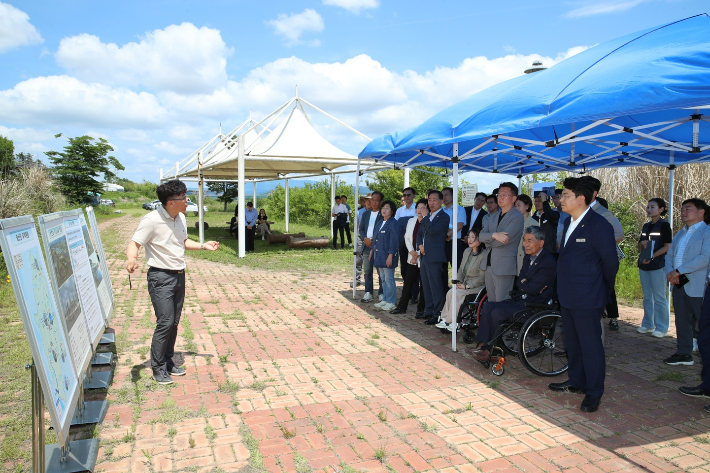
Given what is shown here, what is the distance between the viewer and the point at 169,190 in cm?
474

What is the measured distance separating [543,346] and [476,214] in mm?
3988

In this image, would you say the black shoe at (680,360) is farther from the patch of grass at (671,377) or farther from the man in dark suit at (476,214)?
the man in dark suit at (476,214)

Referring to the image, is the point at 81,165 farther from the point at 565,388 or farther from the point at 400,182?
the point at 565,388

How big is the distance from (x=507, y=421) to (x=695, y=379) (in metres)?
2.42

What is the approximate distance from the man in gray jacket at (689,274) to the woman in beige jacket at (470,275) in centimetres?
212

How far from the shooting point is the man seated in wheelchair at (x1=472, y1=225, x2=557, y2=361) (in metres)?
5.13

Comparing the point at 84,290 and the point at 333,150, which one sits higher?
the point at 333,150

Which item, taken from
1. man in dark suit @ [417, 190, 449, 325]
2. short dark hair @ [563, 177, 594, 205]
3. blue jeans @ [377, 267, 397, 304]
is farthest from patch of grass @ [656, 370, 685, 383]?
blue jeans @ [377, 267, 397, 304]

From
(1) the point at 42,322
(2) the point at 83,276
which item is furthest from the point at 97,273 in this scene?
(1) the point at 42,322

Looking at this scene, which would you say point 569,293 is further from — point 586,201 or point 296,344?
point 296,344

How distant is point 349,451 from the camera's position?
3.59 metres

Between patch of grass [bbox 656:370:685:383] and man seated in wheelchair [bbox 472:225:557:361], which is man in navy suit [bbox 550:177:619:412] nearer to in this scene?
man seated in wheelchair [bbox 472:225:557:361]

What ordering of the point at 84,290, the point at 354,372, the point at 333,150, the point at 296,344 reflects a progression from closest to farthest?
the point at 84,290
the point at 354,372
the point at 296,344
the point at 333,150

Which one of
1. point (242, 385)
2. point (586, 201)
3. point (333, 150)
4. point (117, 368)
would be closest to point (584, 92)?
point (586, 201)
